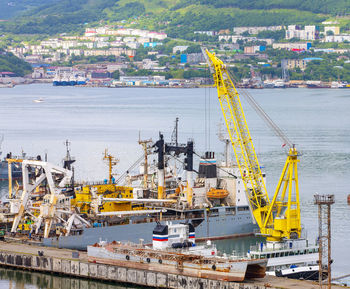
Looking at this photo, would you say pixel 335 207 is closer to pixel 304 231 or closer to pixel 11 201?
pixel 304 231

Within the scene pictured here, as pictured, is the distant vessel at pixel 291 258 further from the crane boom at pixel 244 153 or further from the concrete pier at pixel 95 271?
the crane boom at pixel 244 153

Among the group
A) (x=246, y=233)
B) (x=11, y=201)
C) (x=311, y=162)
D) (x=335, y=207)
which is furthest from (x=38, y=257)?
(x=311, y=162)

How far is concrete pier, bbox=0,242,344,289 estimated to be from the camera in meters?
28.6

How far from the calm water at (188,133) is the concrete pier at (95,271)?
1.01m

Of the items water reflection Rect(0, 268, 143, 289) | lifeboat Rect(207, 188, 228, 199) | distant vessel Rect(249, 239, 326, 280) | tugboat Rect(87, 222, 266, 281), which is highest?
lifeboat Rect(207, 188, 228, 199)

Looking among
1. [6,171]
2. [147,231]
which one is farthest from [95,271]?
[6,171]

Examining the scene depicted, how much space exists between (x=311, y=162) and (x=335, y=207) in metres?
19.5

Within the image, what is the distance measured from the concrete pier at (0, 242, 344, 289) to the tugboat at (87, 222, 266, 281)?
0.77ft

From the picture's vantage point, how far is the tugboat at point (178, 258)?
2875cm

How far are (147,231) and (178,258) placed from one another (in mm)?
8289

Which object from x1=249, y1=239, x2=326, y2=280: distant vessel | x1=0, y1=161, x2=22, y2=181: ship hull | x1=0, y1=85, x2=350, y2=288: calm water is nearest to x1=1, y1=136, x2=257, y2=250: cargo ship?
x1=0, y1=85, x2=350, y2=288: calm water

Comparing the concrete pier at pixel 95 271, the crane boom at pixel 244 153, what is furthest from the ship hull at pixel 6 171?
the concrete pier at pixel 95 271

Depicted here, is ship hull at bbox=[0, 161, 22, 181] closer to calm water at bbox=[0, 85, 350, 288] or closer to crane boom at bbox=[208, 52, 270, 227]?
calm water at bbox=[0, 85, 350, 288]

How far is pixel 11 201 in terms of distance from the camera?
3703 centimetres
